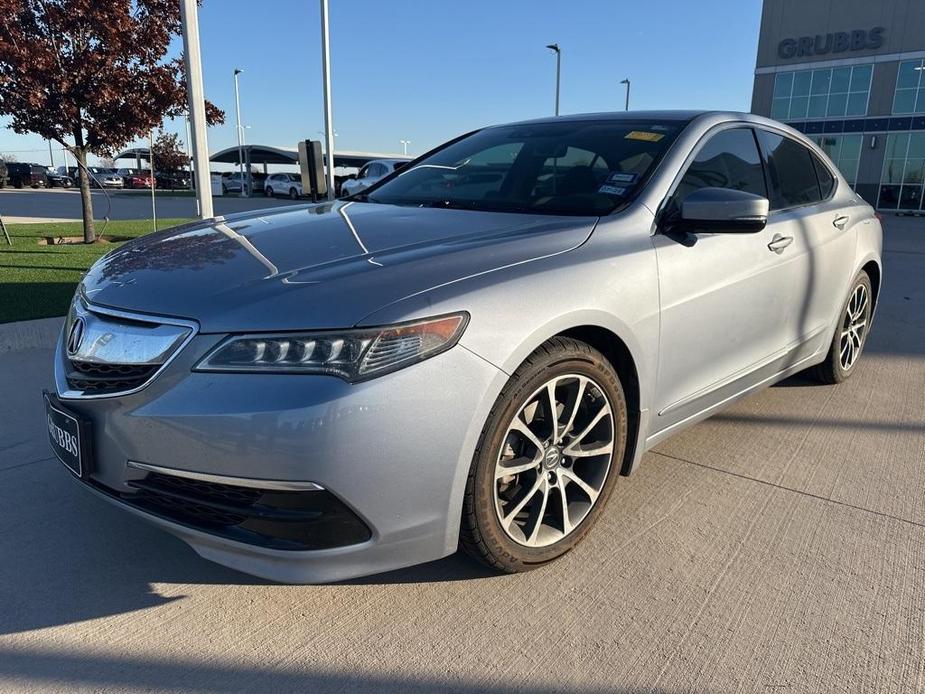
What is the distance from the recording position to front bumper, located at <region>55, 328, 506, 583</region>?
1856 millimetres

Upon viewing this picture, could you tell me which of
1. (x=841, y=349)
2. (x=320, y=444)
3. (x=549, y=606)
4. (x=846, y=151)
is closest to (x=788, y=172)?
(x=841, y=349)

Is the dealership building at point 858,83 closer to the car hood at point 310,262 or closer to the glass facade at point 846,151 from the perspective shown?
the glass facade at point 846,151

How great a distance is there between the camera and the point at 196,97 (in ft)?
22.4

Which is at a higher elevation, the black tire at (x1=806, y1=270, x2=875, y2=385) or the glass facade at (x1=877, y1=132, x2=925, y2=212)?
the glass facade at (x1=877, y1=132, x2=925, y2=212)

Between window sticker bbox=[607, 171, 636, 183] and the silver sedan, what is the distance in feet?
0.03

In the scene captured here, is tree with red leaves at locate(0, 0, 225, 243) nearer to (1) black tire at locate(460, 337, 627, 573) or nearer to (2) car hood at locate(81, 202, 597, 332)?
(2) car hood at locate(81, 202, 597, 332)

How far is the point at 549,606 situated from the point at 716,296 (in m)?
1.42

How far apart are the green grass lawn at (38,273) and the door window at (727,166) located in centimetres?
488

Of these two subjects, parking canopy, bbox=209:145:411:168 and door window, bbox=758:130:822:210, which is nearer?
door window, bbox=758:130:822:210

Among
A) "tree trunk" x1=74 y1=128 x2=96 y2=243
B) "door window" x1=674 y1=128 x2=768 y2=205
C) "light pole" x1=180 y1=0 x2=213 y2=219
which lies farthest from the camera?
"tree trunk" x1=74 y1=128 x2=96 y2=243

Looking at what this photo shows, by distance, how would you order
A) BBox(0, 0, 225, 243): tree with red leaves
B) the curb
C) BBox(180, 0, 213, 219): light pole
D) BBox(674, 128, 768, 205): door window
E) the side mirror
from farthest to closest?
BBox(0, 0, 225, 243): tree with red leaves, BBox(180, 0, 213, 219): light pole, the curb, BBox(674, 128, 768, 205): door window, the side mirror

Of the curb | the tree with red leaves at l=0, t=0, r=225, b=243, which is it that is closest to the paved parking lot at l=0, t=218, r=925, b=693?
the curb

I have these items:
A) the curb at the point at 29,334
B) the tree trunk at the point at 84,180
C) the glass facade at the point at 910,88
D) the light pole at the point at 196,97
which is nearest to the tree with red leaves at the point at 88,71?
the tree trunk at the point at 84,180

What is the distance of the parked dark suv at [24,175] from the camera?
45906mm
